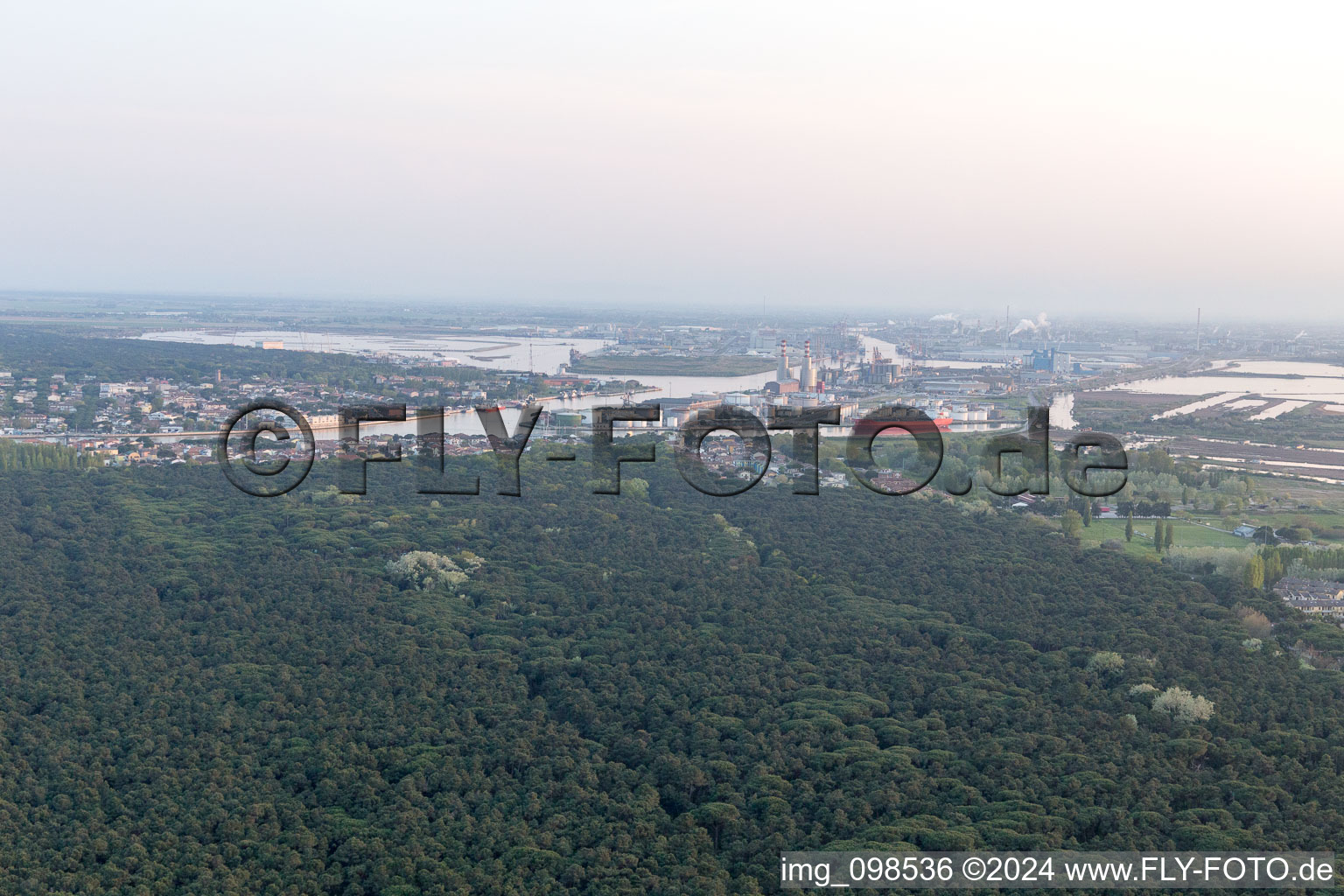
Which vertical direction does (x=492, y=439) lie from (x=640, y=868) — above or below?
above

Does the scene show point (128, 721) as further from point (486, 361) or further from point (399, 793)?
point (486, 361)

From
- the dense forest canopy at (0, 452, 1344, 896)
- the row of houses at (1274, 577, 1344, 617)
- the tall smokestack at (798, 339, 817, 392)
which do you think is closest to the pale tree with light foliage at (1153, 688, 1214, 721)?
the dense forest canopy at (0, 452, 1344, 896)

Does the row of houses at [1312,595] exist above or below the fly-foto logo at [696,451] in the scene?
below

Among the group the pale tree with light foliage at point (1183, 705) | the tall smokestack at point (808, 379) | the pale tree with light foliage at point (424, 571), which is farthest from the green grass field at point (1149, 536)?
the tall smokestack at point (808, 379)

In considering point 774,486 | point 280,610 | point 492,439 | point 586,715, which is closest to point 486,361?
point 492,439

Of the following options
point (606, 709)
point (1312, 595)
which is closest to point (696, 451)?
point (1312, 595)

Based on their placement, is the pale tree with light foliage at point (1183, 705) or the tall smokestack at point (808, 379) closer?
the pale tree with light foliage at point (1183, 705)

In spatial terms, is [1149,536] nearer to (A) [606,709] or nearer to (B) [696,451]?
(B) [696,451]

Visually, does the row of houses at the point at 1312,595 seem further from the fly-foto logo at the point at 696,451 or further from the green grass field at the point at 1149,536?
the fly-foto logo at the point at 696,451
